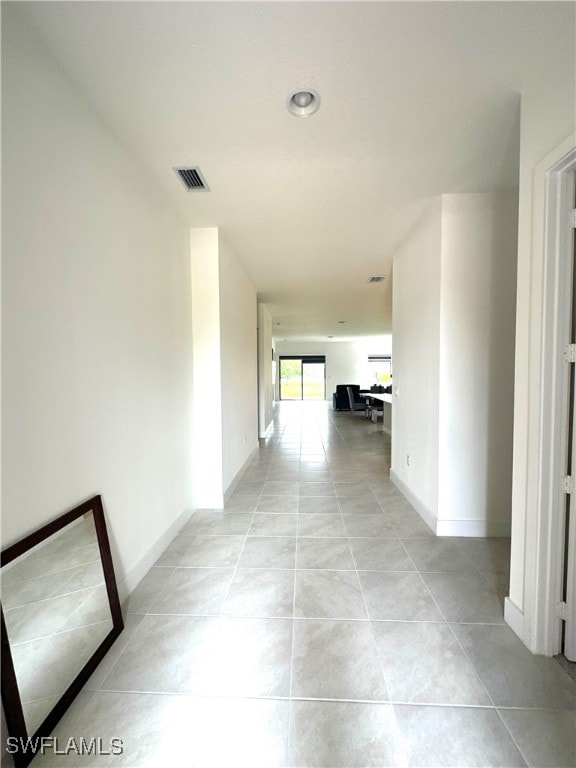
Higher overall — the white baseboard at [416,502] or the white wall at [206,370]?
the white wall at [206,370]

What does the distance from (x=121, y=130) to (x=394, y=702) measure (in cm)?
320

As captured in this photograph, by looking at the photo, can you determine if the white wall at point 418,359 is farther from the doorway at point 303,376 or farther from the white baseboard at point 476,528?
the doorway at point 303,376

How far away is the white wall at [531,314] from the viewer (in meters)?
1.39

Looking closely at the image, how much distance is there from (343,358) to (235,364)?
12.0 metres

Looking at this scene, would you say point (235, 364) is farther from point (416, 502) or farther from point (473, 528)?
point (473, 528)

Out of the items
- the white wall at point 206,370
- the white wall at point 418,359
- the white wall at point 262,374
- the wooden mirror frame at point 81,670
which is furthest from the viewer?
the white wall at point 262,374

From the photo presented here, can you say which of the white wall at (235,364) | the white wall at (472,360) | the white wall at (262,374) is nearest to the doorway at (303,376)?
the white wall at (262,374)

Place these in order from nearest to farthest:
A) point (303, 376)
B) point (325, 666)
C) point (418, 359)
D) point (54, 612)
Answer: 1. point (54, 612)
2. point (325, 666)
3. point (418, 359)
4. point (303, 376)

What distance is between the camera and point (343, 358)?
50.6 feet

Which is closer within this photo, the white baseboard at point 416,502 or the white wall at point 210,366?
the white baseboard at point 416,502

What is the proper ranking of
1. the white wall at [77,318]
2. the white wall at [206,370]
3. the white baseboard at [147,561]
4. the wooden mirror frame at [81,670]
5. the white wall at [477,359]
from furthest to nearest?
the white wall at [206,370] → the white wall at [477,359] → the white baseboard at [147,561] → the white wall at [77,318] → the wooden mirror frame at [81,670]

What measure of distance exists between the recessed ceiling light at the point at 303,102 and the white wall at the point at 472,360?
4.74ft

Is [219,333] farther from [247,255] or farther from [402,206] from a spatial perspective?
[402,206]

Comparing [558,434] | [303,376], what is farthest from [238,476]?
[303,376]
